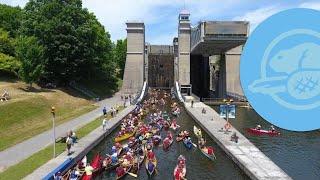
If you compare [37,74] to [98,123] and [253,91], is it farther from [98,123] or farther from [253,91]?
[253,91]

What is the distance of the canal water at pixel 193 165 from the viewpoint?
3259 centimetres

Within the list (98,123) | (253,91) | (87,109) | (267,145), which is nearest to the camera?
(253,91)

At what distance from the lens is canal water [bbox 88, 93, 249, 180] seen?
3259cm

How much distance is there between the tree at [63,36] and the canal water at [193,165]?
119 feet

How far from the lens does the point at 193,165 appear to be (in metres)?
36.7

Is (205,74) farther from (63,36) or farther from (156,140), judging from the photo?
(156,140)

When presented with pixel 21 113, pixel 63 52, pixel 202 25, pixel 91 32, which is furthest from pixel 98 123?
pixel 202 25

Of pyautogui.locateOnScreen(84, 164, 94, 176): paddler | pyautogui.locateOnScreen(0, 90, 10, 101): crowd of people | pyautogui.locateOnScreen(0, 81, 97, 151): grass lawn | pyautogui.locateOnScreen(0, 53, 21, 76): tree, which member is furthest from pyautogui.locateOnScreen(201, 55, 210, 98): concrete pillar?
pyautogui.locateOnScreen(84, 164, 94, 176): paddler

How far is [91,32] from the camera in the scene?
85.3m

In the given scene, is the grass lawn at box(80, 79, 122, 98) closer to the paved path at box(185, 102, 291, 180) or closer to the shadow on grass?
the shadow on grass

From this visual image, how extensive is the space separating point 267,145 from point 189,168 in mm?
12463

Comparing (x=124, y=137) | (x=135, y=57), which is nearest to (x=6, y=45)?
(x=124, y=137)

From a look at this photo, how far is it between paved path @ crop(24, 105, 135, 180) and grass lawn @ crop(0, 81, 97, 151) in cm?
583

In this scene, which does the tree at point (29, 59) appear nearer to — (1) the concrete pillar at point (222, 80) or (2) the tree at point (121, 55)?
(1) the concrete pillar at point (222, 80)
